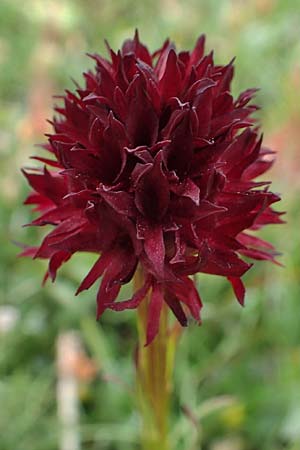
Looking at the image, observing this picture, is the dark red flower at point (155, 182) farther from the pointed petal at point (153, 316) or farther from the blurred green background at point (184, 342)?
the blurred green background at point (184, 342)

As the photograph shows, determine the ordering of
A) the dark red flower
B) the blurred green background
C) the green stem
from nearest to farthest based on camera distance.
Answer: the dark red flower → the green stem → the blurred green background

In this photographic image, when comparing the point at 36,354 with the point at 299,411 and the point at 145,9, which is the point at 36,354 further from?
the point at 145,9

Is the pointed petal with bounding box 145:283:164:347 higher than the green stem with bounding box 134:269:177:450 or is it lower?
higher

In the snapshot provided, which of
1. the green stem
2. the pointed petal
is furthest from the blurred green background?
the pointed petal

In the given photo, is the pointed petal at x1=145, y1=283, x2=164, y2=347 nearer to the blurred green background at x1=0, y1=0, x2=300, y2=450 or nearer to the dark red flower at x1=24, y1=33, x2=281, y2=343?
the dark red flower at x1=24, y1=33, x2=281, y2=343

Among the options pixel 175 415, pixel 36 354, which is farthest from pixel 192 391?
pixel 36 354

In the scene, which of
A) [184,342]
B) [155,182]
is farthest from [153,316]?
[184,342]

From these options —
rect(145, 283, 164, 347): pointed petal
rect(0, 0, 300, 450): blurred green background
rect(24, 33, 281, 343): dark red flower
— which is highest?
rect(24, 33, 281, 343): dark red flower
